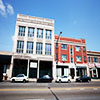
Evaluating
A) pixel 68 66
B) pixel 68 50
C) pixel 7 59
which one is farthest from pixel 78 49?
pixel 7 59

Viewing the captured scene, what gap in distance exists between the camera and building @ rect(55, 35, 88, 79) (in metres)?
28.1

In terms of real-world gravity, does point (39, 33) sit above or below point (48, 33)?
below

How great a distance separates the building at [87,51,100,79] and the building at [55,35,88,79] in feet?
6.82

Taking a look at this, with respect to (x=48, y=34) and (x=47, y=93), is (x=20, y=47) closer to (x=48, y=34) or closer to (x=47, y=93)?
(x=48, y=34)

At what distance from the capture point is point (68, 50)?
29875mm

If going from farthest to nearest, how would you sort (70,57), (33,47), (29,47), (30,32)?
1. (70,57)
2. (30,32)
3. (33,47)
4. (29,47)

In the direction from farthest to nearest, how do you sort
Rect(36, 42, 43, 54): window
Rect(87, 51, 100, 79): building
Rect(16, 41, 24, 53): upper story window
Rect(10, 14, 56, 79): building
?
Rect(87, 51, 100, 79): building, Rect(36, 42, 43, 54): window, Rect(10, 14, 56, 79): building, Rect(16, 41, 24, 53): upper story window

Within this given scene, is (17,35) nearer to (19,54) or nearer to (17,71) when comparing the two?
(19,54)

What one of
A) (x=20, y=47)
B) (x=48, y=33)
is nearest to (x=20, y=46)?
(x=20, y=47)

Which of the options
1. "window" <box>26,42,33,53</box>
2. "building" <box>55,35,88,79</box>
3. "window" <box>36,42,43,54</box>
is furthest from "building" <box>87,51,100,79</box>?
"window" <box>26,42,33,53</box>

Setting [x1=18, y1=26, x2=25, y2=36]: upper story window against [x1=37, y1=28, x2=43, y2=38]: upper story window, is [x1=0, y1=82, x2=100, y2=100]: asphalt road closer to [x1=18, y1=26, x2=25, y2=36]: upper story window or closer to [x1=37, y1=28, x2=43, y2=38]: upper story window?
[x1=18, y1=26, x2=25, y2=36]: upper story window

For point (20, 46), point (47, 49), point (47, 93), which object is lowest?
point (47, 93)

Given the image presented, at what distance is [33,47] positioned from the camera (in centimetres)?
2611

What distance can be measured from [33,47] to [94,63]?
69.1ft
